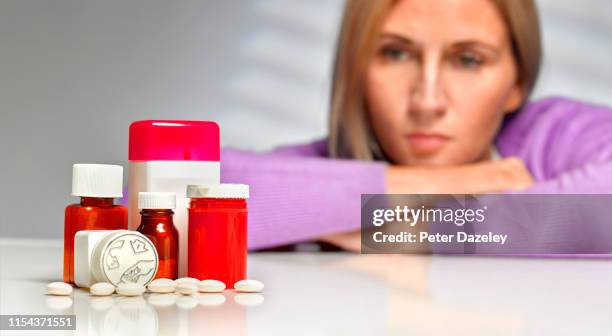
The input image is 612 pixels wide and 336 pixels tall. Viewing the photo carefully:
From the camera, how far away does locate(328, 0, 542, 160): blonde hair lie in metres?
1.62

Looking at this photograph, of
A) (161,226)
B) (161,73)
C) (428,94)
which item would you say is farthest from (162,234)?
(161,73)

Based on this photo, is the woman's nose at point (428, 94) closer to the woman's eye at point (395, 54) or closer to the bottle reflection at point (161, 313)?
the woman's eye at point (395, 54)

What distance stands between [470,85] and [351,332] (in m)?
1.08

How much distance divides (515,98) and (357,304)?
112cm

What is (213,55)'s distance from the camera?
2145 mm

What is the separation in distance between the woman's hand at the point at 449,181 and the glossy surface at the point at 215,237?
20.7 inches

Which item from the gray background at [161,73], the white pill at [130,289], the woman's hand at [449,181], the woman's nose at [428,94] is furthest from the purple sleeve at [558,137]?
the white pill at [130,289]

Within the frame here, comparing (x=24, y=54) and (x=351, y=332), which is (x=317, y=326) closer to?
(x=351, y=332)

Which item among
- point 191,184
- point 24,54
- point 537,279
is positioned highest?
point 24,54

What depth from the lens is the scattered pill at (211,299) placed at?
0.71 meters

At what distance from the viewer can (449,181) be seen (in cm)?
135

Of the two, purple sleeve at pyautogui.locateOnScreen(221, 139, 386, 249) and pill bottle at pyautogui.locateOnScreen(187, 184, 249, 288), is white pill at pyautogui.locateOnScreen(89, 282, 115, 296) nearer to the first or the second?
pill bottle at pyautogui.locateOnScreen(187, 184, 249, 288)

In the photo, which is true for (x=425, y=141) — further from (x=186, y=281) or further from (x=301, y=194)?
(x=186, y=281)

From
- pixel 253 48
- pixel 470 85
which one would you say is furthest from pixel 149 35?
pixel 470 85
